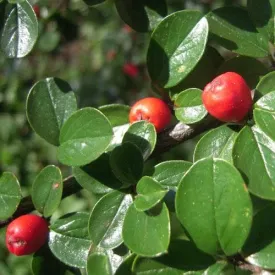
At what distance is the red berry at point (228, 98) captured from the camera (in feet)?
2.91

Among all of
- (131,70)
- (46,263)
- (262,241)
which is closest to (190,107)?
(262,241)

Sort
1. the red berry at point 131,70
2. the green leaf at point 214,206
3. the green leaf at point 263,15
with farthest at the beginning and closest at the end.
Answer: the red berry at point 131,70
the green leaf at point 263,15
the green leaf at point 214,206

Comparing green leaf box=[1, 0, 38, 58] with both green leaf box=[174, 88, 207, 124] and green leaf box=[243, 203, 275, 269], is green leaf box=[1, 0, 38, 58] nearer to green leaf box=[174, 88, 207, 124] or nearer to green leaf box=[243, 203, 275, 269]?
green leaf box=[174, 88, 207, 124]

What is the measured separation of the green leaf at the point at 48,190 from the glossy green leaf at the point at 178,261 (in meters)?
0.24

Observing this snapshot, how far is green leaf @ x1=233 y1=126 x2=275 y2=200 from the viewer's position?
0.86 m

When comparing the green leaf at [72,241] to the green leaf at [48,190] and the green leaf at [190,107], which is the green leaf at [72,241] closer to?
the green leaf at [48,190]

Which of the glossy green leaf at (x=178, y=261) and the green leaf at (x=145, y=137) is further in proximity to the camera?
the green leaf at (x=145, y=137)

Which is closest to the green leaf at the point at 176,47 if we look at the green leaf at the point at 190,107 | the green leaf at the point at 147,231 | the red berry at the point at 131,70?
the green leaf at the point at 190,107

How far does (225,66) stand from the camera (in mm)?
1058

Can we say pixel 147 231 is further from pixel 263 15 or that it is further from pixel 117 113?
pixel 263 15

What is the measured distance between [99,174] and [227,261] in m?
0.26

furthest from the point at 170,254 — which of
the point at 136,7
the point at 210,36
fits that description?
the point at 136,7

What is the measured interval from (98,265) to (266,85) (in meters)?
0.38

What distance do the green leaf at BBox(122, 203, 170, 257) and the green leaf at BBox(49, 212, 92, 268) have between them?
163 millimetres
